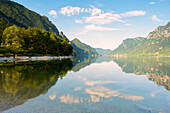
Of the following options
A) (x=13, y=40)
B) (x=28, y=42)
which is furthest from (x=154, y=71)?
(x=28, y=42)

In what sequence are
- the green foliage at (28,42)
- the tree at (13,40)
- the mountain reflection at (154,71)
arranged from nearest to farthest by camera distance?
the mountain reflection at (154,71) < the tree at (13,40) < the green foliage at (28,42)

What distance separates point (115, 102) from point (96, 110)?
2.36 m

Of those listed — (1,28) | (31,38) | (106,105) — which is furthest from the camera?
(31,38)

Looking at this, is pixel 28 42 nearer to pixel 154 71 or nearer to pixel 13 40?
pixel 13 40

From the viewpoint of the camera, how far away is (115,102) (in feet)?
34.5

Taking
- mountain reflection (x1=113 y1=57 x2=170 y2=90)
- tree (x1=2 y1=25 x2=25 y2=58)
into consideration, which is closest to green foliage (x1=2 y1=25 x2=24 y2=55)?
tree (x1=2 y1=25 x2=25 y2=58)

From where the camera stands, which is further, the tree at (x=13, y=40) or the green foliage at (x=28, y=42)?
the green foliage at (x=28, y=42)

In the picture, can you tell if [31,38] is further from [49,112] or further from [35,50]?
[49,112]

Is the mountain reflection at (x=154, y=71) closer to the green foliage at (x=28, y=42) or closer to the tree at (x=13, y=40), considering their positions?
the tree at (x=13, y=40)

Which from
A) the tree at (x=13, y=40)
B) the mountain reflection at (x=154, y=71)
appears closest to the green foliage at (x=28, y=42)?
the tree at (x=13, y=40)

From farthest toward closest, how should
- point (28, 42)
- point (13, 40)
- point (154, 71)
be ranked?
point (28, 42) → point (13, 40) → point (154, 71)

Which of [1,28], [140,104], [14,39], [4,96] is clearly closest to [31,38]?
[1,28]

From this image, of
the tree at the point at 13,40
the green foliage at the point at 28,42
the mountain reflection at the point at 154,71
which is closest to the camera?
the mountain reflection at the point at 154,71

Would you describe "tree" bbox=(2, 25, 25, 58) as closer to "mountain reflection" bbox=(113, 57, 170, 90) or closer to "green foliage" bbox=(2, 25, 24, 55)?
"green foliage" bbox=(2, 25, 24, 55)
